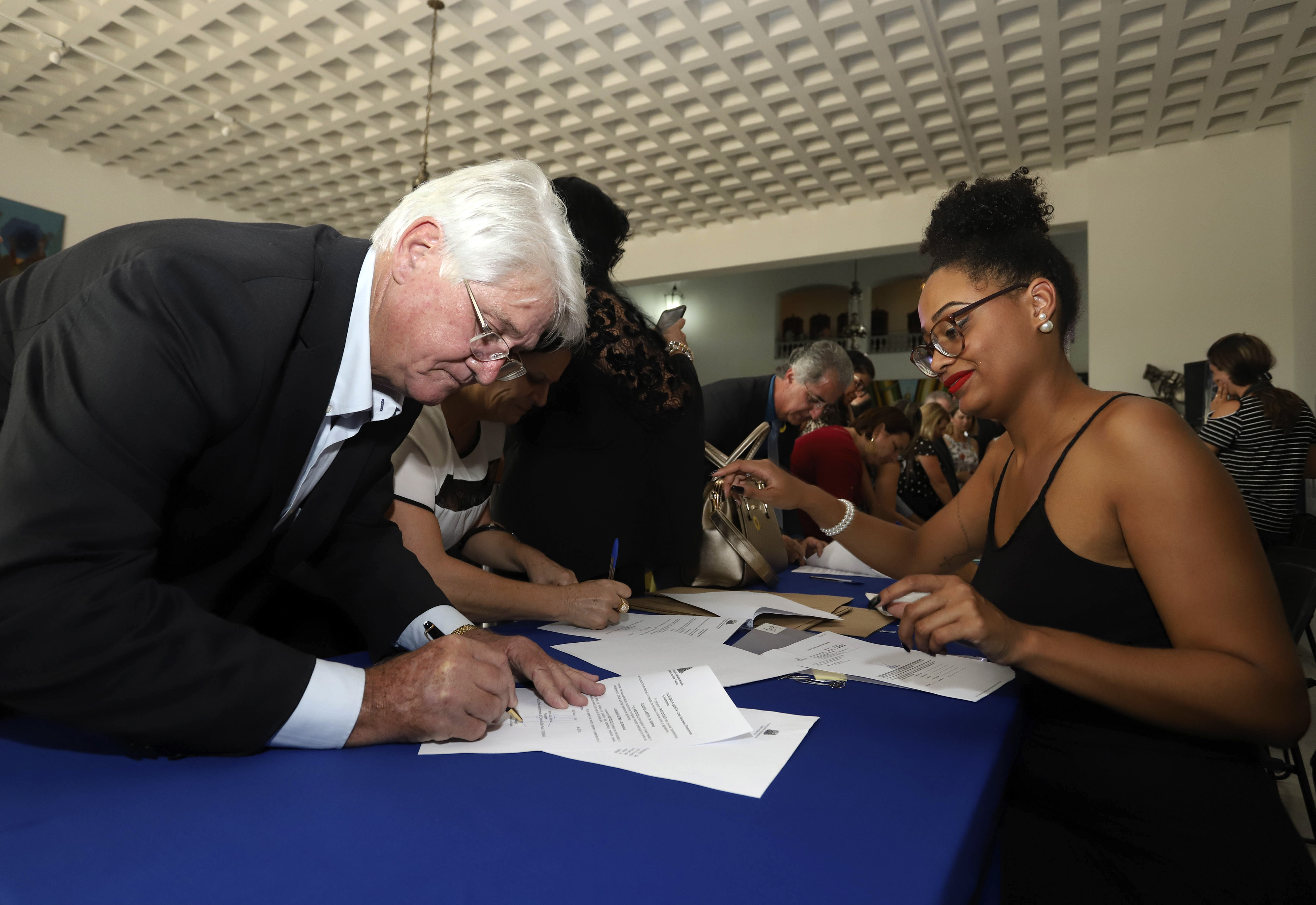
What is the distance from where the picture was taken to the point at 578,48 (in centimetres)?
557

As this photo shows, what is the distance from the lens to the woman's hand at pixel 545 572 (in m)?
1.58

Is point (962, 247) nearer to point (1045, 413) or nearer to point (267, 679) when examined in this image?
point (1045, 413)

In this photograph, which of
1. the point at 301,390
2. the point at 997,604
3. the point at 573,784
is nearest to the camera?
the point at 573,784

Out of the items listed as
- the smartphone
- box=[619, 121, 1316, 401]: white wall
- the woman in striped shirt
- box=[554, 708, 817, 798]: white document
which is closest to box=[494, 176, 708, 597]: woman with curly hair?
box=[554, 708, 817, 798]: white document

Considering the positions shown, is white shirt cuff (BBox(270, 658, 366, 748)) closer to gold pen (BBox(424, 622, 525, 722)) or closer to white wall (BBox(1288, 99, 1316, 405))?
gold pen (BBox(424, 622, 525, 722))

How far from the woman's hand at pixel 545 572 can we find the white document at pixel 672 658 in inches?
10.2

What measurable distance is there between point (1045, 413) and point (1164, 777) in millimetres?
587

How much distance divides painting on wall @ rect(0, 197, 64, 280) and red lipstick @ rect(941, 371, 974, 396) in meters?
8.43

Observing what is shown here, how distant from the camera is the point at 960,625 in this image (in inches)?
38.4

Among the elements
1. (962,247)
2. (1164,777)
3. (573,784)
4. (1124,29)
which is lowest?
(1164,777)

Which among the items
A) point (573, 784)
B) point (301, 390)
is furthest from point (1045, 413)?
point (301, 390)

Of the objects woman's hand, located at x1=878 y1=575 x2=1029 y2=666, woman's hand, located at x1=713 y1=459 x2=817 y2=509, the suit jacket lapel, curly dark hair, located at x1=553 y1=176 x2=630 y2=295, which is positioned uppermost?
curly dark hair, located at x1=553 y1=176 x2=630 y2=295

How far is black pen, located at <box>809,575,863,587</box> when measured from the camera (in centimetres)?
209

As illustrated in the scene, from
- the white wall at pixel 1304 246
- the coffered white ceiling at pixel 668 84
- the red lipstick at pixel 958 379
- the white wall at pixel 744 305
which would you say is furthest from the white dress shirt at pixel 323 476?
the white wall at pixel 744 305
